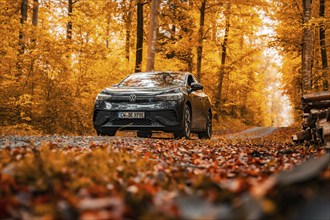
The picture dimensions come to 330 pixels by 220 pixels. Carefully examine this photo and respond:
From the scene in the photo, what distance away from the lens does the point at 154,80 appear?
32.1 ft

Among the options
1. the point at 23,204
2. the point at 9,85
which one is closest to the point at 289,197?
the point at 23,204

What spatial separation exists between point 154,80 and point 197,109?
1.37m

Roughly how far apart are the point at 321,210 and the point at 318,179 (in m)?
0.38

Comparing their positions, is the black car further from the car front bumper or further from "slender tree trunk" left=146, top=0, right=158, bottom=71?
"slender tree trunk" left=146, top=0, right=158, bottom=71

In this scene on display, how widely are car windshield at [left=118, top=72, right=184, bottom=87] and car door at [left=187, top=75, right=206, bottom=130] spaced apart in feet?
1.35

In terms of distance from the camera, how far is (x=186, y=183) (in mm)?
2889

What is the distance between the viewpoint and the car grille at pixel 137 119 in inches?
344

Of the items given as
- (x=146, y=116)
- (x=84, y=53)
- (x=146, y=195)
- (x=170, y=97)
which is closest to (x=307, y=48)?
(x=170, y=97)

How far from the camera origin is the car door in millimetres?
9828

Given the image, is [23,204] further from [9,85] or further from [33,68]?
[33,68]

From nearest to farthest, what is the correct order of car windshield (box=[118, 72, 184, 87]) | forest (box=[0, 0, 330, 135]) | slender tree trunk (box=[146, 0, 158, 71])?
car windshield (box=[118, 72, 184, 87]) < forest (box=[0, 0, 330, 135]) < slender tree trunk (box=[146, 0, 158, 71])

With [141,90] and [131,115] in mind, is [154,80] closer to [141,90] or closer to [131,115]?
[141,90]

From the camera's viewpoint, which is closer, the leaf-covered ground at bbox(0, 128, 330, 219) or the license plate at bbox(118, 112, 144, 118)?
the leaf-covered ground at bbox(0, 128, 330, 219)

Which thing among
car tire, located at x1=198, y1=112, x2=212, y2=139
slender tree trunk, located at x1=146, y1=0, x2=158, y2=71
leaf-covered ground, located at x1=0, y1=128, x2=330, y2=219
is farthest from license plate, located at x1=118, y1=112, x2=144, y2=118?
slender tree trunk, located at x1=146, y1=0, x2=158, y2=71
